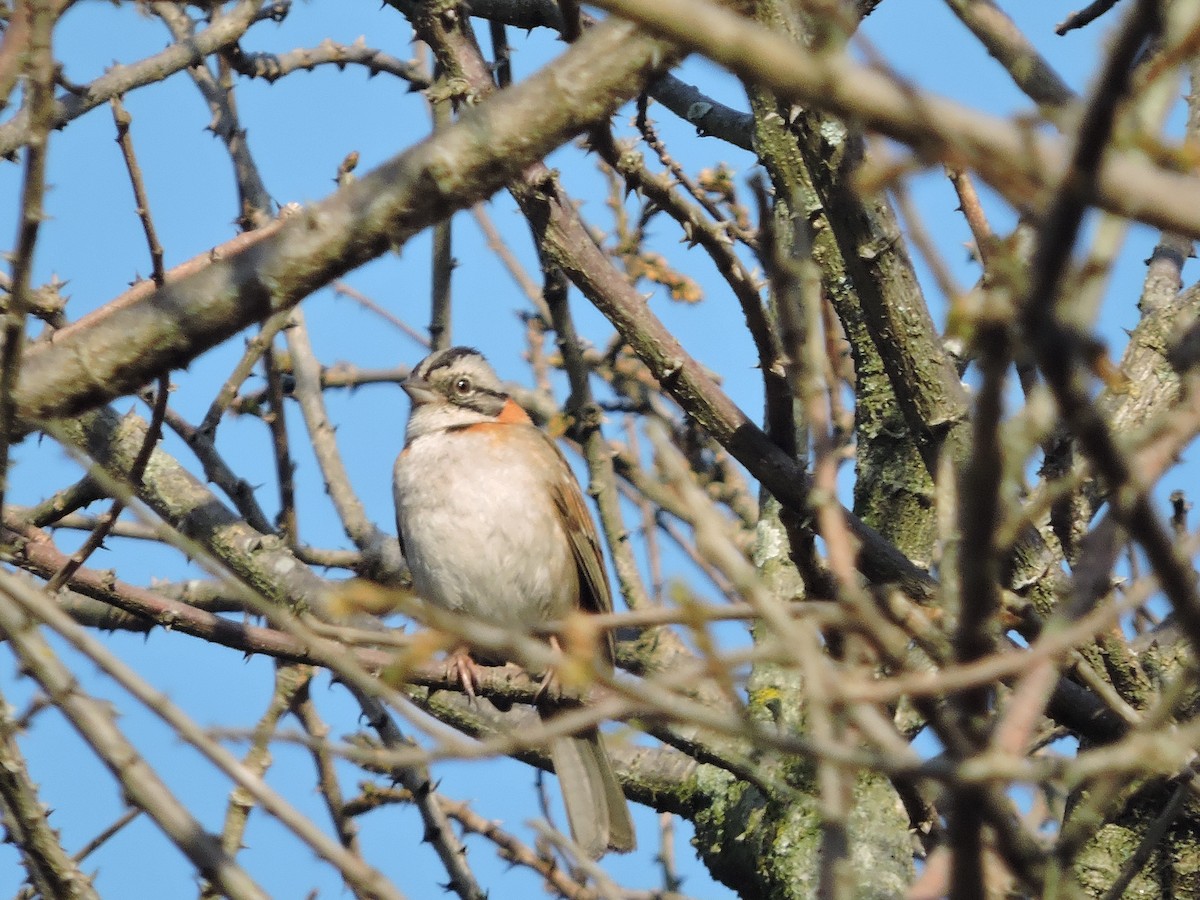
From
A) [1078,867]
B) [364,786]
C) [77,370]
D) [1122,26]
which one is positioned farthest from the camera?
[364,786]

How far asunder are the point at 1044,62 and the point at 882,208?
71 centimetres

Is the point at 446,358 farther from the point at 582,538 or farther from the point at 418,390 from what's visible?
the point at 582,538

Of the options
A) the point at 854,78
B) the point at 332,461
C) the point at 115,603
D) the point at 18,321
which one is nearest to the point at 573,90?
the point at 18,321

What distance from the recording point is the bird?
6641 millimetres

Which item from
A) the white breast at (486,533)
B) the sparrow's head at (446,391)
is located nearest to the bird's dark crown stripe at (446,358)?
the sparrow's head at (446,391)

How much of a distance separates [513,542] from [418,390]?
114 cm

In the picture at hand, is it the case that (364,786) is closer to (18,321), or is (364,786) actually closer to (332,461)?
(332,461)

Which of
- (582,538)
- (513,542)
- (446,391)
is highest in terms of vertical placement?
(446,391)

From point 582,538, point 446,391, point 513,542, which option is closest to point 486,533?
point 513,542

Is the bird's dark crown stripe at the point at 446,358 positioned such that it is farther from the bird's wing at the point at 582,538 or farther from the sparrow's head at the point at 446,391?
the bird's wing at the point at 582,538

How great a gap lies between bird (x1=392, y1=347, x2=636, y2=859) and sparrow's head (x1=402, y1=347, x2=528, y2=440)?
6 centimetres

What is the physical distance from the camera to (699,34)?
5.66ft

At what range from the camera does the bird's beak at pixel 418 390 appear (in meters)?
7.70

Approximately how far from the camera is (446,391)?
7.70m
